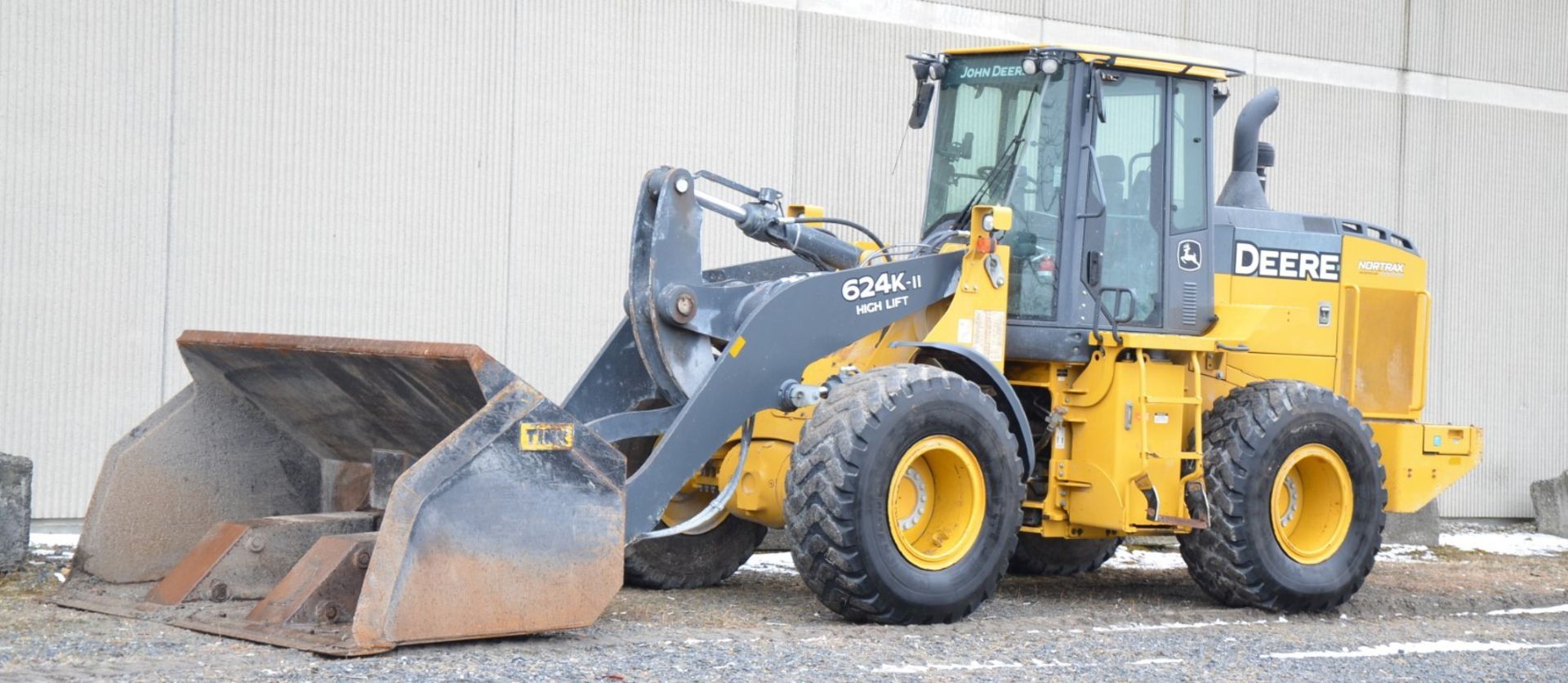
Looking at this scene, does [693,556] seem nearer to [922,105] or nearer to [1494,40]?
[922,105]

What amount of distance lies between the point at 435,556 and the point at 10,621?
1958mm

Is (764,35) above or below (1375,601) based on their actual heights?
above

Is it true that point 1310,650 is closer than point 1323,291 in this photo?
Yes

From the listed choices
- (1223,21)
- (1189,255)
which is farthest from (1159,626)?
(1223,21)

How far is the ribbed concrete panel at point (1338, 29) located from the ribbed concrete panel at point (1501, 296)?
91 centimetres

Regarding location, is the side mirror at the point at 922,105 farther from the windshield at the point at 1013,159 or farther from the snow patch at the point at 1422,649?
the snow patch at the point at 1422,649

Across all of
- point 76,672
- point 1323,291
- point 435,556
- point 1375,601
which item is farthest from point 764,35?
point 76,672

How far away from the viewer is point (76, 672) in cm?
607

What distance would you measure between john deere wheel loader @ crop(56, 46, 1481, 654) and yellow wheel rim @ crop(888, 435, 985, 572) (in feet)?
0.05

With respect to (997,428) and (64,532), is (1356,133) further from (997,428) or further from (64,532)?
(64,532)

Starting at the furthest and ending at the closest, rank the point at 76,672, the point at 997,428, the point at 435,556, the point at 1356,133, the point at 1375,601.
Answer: the point at 1356,133, the point at 1375,601, the point at 997,428, the point at 435,556, the point at 76,672

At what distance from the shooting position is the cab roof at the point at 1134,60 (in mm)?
8938

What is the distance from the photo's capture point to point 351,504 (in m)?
8.30

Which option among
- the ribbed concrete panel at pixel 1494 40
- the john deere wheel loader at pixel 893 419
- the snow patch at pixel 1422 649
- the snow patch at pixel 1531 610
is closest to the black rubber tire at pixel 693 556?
the john deere wheel loader at pixel 893 419
